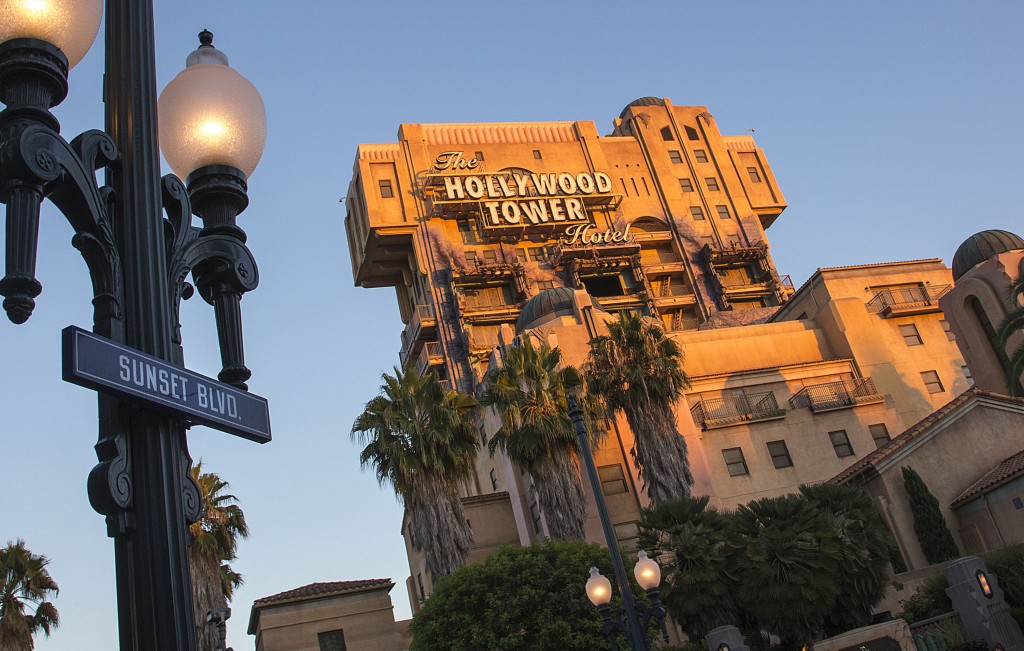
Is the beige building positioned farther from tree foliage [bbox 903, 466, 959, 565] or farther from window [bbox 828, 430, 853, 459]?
window [bbox 828, 430, 853, 459]

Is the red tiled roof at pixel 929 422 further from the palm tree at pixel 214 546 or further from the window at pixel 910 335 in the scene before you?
the palm tree at pixel 214 546

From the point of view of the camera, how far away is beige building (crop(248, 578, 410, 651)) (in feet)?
133

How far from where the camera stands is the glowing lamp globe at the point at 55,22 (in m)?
4.57

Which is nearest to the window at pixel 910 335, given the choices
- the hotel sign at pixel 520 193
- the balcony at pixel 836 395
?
the balcony at pixel 836 395

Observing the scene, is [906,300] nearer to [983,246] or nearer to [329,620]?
[983,246]

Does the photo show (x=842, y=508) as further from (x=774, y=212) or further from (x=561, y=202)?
(x=774, y=212)

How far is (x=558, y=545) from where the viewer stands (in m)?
33.7

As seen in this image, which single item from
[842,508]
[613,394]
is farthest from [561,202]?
[842,508]

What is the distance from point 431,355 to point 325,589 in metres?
30.2

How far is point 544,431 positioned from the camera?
37.6 metres

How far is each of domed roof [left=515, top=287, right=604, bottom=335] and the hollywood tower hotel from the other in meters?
0.14

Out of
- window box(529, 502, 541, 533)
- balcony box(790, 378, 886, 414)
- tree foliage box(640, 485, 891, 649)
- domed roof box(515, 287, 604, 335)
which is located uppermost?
domed roof box(515, 287, 604, 335)

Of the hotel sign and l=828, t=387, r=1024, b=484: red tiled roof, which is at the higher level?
the hotel sign

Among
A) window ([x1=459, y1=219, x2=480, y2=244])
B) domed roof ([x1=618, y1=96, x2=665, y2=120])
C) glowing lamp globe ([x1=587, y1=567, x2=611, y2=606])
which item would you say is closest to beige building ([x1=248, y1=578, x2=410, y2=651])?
glowing lamp globe ([x1=587, y1=567, x2=611, y2=606])
